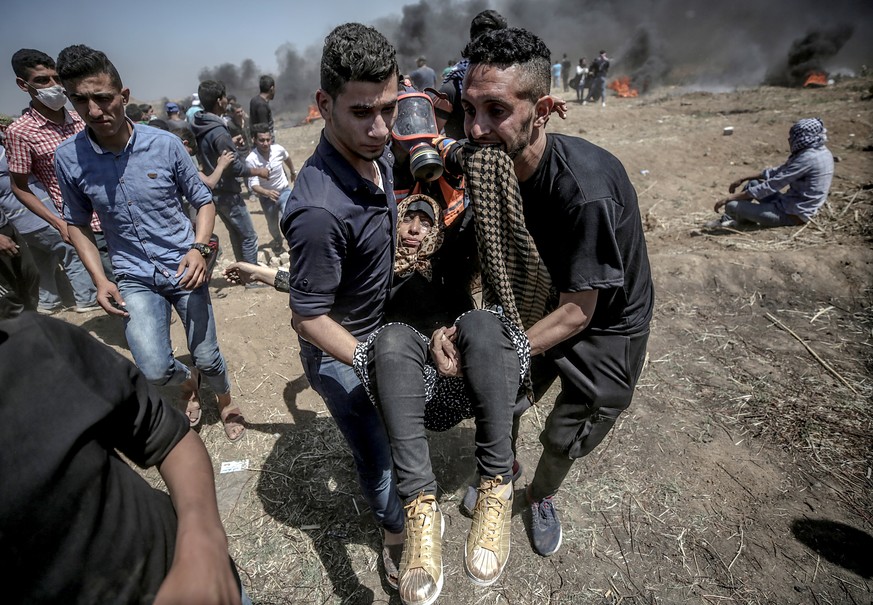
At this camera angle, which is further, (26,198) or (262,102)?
(262,102)

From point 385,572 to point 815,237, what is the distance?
727 centimetres

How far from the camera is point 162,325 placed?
3.20m

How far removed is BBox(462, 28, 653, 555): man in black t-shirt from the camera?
6.46 feet

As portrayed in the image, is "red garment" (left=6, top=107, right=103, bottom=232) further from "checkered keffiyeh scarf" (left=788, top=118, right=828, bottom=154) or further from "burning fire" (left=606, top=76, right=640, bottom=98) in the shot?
"burning fire" (left=606, top=76, right=640, bottom=98)

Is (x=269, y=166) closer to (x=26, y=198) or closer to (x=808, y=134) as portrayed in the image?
(x=26, y=198)

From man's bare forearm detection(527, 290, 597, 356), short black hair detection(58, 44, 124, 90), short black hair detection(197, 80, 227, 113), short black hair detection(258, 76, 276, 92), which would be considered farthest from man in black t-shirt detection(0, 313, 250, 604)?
short black hair detection(258, 76, 276, 92)

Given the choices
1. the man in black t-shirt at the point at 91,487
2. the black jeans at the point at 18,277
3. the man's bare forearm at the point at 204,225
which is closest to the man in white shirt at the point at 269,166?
the black jeans at the point at 18,277

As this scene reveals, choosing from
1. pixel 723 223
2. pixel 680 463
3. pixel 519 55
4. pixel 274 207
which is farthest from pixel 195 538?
pixel 723 223

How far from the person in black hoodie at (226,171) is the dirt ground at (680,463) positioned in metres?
0.78

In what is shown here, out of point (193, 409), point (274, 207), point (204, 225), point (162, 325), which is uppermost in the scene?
point (204, 225)

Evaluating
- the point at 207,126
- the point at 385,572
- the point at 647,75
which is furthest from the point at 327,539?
the point at 647,75

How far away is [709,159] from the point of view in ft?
34.7

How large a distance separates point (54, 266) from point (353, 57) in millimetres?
6463

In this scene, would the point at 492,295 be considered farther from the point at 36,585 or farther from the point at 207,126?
the point at 207,126
